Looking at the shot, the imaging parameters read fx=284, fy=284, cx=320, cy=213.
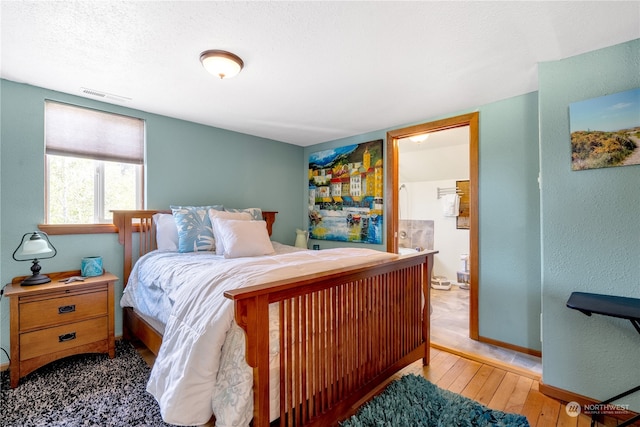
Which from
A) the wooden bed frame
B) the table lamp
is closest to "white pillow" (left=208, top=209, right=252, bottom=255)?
the wooden bed frame

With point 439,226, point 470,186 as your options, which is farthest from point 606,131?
point 439,226

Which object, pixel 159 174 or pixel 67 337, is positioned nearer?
pixel 67 337

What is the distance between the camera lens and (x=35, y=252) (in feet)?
6.73

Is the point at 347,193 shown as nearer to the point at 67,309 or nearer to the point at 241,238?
the point at 241,238

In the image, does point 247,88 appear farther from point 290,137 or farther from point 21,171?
point 21,171

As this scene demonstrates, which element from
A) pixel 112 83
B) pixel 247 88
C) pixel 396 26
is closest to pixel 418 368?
pixel 396 26

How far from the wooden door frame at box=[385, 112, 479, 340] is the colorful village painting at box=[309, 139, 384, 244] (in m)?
0.13

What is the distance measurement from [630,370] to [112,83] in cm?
404

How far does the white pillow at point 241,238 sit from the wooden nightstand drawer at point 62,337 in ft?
3.69

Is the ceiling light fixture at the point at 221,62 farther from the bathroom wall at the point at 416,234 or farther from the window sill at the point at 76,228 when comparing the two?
the bathroom wall at the point at 416,234

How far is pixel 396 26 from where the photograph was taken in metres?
1.59

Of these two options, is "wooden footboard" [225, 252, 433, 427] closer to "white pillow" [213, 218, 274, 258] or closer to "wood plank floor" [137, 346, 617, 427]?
"wood plank floor" [137, 346, 617, 427]

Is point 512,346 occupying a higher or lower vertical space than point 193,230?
lower

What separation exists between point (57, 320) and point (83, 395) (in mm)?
623
